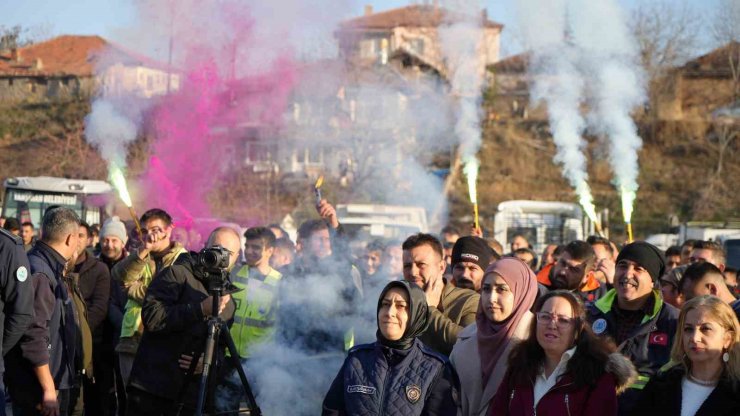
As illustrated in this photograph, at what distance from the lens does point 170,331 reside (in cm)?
659

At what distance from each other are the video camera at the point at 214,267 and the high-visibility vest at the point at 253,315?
0.58 meters

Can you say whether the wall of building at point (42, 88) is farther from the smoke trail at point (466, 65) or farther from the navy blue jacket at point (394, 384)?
the navy blue jacket at point (394, 384)

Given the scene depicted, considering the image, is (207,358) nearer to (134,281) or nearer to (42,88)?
(134,281)

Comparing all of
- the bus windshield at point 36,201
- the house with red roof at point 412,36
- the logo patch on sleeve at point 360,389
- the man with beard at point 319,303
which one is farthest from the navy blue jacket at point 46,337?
the bus windshield at point 36,201

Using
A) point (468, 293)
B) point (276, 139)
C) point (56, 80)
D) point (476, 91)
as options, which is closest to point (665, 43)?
point (476, 91)

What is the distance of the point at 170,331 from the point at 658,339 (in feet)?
10.4

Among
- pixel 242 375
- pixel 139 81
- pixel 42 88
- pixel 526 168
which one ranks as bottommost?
pixel 242 375

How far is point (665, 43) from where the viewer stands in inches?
1031

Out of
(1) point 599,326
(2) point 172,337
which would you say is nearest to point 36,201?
(2) point 172,337

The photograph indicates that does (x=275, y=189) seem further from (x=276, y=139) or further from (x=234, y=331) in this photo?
(x=234, y=331)

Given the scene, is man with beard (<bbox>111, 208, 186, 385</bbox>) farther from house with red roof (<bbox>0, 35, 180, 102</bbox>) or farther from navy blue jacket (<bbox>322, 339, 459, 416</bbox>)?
house with red roof (<bbox>0, 35, 180, 102</bbox>)

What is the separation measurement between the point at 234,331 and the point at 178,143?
878 cm

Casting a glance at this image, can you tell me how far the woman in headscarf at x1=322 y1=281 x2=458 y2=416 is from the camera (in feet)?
16.3

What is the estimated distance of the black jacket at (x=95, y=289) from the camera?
28.7 ft
